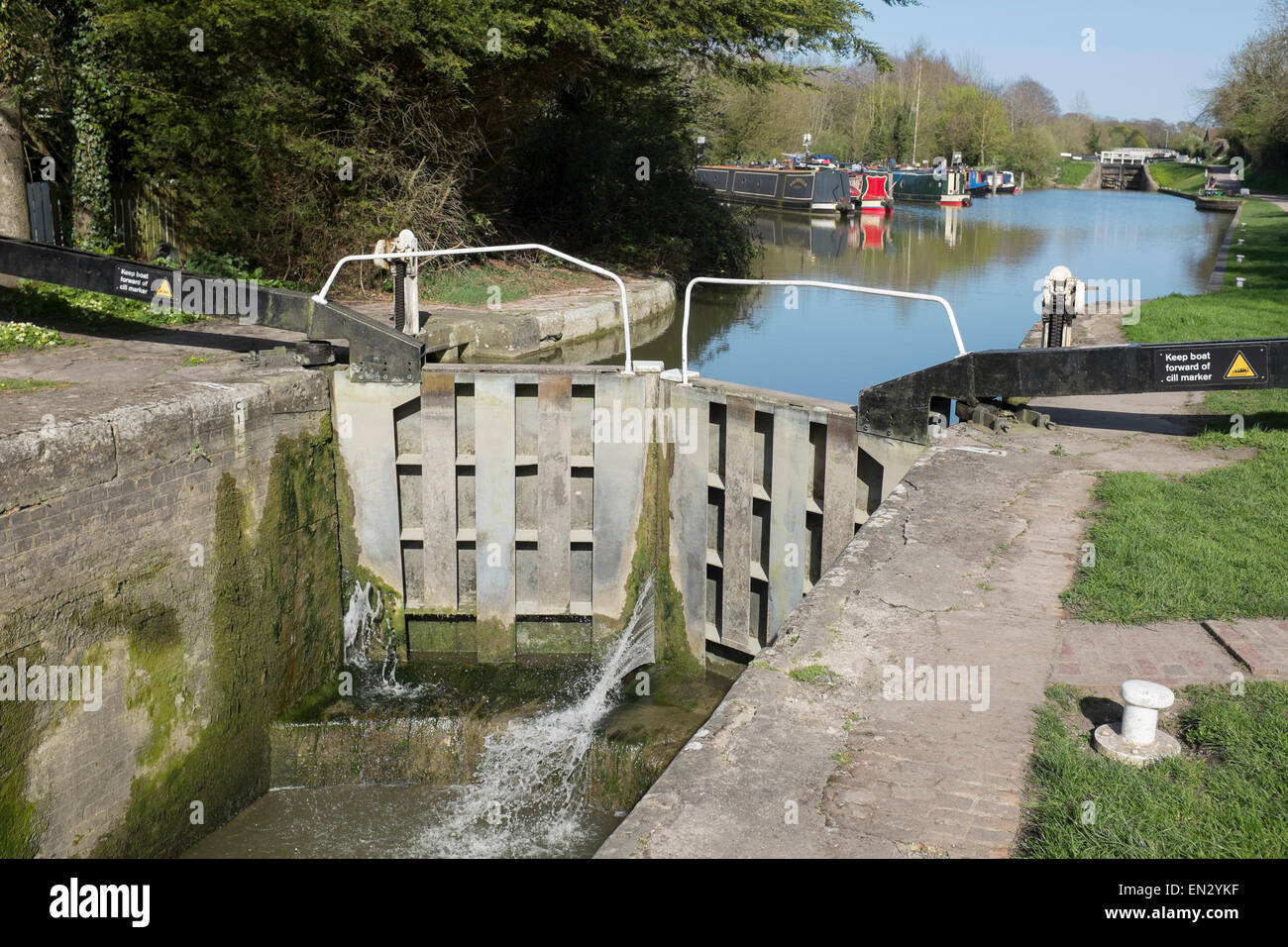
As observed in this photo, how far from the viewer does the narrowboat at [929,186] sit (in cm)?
5359

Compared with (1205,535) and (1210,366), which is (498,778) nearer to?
(1205,535)

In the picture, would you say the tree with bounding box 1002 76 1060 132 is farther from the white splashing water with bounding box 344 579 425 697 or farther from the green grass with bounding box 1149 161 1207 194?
the white splashing water with bounding box 344 579 425 697

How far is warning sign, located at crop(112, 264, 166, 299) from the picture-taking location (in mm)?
8352

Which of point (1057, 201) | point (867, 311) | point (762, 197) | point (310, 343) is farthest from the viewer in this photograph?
point (1057, 201)

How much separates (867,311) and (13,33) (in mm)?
13048

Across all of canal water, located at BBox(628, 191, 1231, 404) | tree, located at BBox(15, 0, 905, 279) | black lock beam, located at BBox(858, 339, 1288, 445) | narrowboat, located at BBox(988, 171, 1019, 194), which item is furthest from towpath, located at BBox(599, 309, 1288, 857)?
narrowboat, located at BBox(988, 171, 1019, 194)

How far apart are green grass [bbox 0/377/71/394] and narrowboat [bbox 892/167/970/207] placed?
49725 millimetres

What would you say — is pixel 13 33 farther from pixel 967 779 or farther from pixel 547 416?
pixel 967 779

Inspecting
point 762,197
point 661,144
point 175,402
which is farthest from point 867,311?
point 762,197

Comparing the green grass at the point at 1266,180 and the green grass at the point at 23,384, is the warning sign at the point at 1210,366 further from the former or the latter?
the green grass at the point at 1266,180

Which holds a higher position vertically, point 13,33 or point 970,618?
point 13,33

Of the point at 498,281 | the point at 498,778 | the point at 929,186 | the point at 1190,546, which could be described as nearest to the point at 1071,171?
the point at 929,186

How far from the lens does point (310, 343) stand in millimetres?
8805

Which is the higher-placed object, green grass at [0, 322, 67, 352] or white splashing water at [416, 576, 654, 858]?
green grass at [0, 322, 67, 352]
